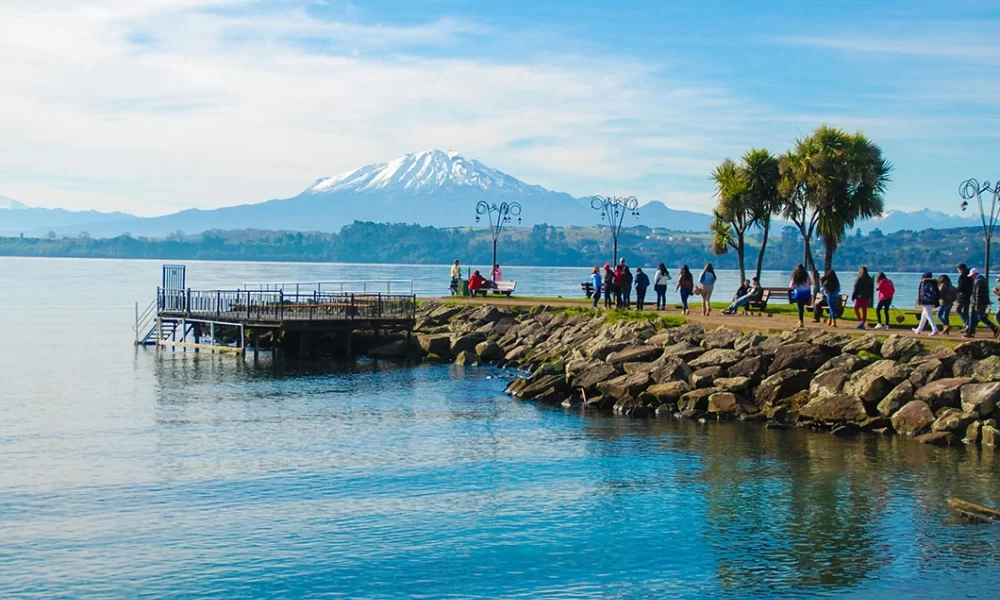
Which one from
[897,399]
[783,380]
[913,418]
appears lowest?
[913,418]

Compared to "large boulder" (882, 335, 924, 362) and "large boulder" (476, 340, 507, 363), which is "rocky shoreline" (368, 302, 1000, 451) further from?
"large boulder" (476, 340, 507, 363)

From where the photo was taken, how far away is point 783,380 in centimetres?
3042

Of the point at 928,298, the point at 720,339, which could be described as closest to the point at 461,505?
the point at 720,339

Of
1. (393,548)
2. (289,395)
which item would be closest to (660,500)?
(393,548)

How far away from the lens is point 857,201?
4600 cm

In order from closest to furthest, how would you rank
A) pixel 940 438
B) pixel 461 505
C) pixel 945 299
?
pixel 461 505, pixel 940 438, pixel 945 299

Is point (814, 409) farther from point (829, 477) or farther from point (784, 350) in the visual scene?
point (829, 477)

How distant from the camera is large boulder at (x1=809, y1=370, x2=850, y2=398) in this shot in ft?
95.6

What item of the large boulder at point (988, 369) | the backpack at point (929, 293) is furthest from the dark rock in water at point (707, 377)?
the large boulder at point (988, 369)

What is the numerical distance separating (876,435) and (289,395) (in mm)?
19027

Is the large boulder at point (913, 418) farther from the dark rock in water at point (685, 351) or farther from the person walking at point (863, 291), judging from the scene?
the dark rock in water at point (685, 351)

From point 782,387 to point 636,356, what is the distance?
6037 millimetres

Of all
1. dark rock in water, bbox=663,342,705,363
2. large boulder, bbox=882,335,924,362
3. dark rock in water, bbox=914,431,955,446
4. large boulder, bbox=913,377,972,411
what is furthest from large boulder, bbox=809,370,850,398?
dark rock in water, bbox=663,342,705,363

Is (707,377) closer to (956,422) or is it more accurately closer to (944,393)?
(944,393)
